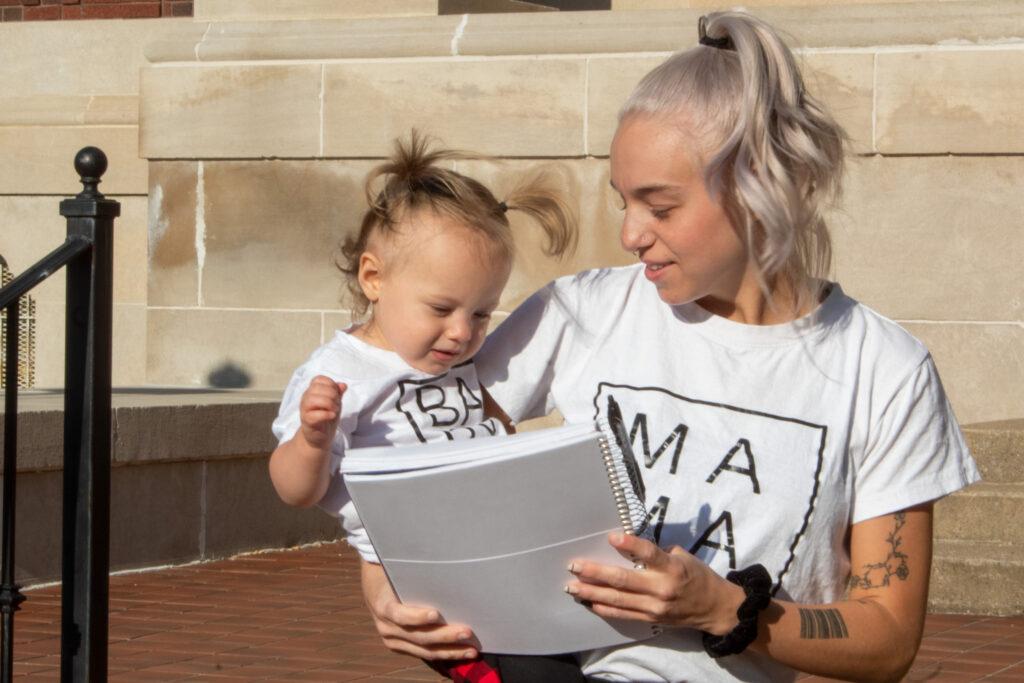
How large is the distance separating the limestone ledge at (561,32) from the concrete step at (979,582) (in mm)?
2614

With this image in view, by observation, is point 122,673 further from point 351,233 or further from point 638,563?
point 638,563

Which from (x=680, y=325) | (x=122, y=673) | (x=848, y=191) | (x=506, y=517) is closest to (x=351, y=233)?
(x=680, y=325)


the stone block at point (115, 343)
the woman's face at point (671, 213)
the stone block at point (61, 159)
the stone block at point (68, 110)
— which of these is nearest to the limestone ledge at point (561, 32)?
the stone block at point (61, 159)

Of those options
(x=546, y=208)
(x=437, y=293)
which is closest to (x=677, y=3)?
(x=546, y=208)

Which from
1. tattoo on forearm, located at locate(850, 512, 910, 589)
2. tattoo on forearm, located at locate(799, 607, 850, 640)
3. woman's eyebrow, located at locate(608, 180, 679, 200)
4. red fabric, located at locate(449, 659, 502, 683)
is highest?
woman's eyebrow, located at locate(608, 180, 679, 200)

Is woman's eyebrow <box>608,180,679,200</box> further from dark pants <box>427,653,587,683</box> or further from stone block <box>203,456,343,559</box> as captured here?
stone block <box>203,456,343,559</box>

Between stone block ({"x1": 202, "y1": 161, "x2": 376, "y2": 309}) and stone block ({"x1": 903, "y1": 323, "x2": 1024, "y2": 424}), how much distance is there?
9.57 ft

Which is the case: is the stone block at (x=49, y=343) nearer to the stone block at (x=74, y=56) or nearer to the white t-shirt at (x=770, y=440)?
the stone block at (x=74, y=56)

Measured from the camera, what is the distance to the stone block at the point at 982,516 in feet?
20.7

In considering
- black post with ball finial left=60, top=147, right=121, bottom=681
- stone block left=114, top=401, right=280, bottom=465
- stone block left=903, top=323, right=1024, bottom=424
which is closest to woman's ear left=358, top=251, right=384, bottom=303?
black post with ball finial left=60, top=147, right=121, bottom=681

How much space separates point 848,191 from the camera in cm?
785

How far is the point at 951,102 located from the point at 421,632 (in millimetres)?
6055

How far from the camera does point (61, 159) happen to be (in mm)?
10664

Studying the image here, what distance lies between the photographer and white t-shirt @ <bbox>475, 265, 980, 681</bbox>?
2.19m
